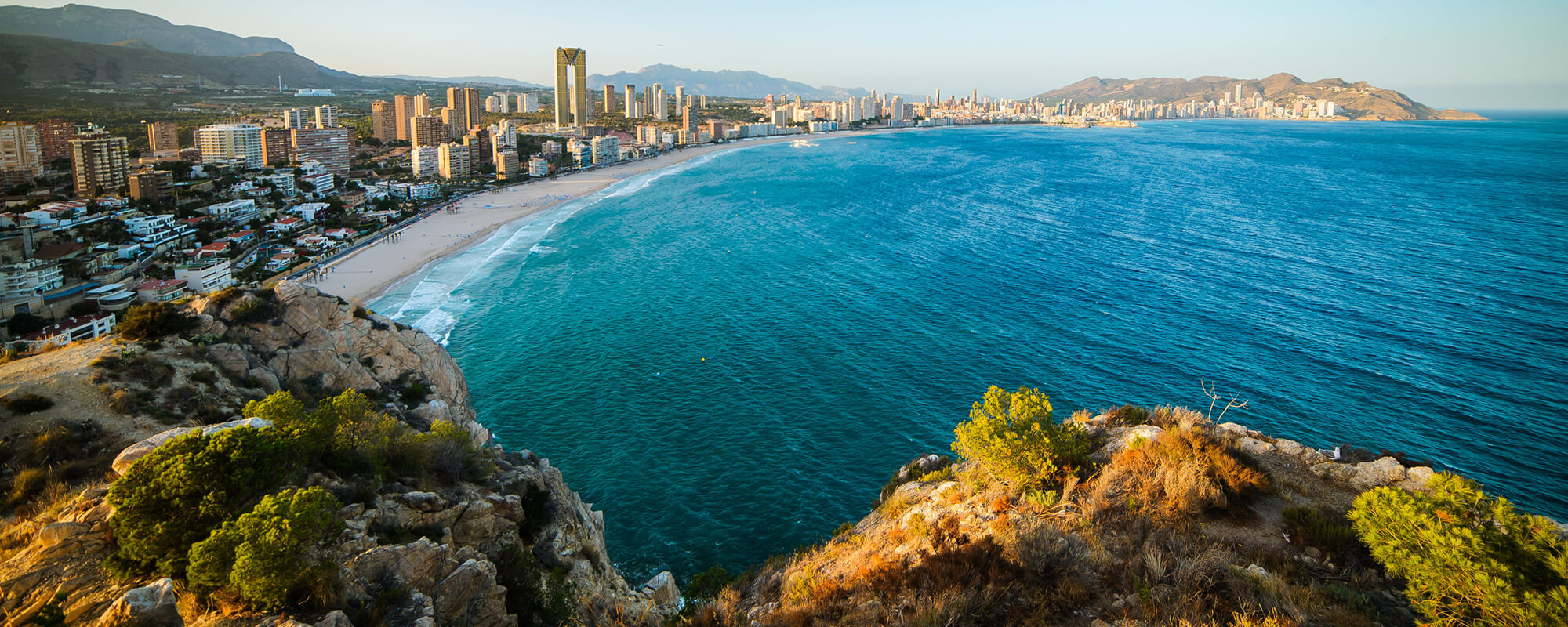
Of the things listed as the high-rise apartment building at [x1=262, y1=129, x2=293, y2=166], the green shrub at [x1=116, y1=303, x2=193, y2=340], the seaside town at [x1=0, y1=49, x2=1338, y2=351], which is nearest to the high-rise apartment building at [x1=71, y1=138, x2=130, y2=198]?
the seaside town at [x1=0, y1=49, x2=1338, y2=351]

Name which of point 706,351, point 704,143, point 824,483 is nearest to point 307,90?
point 704,143

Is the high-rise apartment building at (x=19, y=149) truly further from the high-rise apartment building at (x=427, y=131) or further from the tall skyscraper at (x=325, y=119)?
the tall skyscraper at (x=325, y=119)

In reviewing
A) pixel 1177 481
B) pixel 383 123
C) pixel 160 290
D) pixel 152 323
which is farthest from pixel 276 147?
pixel 1177 481

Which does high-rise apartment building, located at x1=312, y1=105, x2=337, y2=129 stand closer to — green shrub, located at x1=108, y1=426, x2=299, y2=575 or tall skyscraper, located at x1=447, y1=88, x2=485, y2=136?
tall skyscraper, located at x1=447, y1=88, x2=485, y2=136

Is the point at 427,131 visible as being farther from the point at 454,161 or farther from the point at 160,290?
the point at 160,290

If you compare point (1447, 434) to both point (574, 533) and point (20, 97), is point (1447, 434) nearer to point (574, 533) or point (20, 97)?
point (574, 533)

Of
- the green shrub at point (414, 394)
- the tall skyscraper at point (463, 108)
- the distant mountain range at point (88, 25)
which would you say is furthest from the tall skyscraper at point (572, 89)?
the green shrub at point (414, 394)
